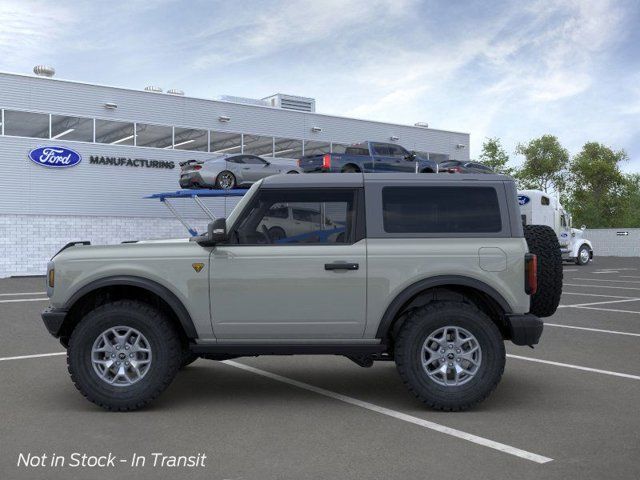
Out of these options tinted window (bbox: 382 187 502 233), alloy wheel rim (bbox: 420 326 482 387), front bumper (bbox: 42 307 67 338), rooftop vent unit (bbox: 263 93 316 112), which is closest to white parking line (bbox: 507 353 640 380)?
alloy wheel rim (bbox: 420 326 482 387)

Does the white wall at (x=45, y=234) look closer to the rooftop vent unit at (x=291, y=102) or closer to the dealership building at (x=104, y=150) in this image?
the dealership building at (x=104, y=150)

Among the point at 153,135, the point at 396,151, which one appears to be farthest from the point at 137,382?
the point at 153,135

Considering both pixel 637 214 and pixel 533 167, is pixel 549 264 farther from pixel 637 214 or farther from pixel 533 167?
pixel 637 214

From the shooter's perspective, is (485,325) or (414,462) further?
(485,325)

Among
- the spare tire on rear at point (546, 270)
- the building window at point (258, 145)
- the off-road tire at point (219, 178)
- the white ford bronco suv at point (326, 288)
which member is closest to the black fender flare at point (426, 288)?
the white ford bronco suv at point (326, 288)

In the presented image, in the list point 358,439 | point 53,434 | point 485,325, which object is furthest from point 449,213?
point 53,434

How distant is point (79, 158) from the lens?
1177 inches

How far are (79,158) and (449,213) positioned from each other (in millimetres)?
26340

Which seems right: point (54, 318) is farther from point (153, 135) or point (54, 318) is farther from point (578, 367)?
point (153, 135)

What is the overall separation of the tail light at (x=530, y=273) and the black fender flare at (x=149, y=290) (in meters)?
2.79

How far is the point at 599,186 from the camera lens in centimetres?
7269

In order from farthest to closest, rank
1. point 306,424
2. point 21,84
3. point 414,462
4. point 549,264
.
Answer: point 21,84
point 549,264
point 306,424
point 414,462

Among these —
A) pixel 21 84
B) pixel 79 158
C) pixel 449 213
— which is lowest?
pixel 449 213

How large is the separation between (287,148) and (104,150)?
9218 mm
